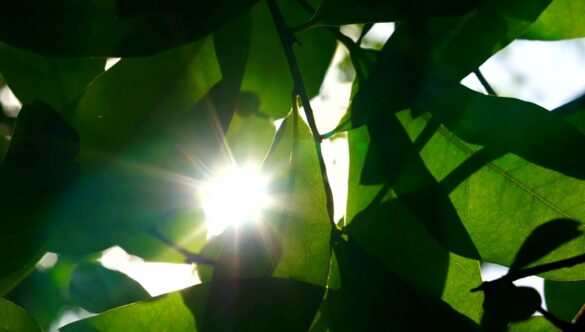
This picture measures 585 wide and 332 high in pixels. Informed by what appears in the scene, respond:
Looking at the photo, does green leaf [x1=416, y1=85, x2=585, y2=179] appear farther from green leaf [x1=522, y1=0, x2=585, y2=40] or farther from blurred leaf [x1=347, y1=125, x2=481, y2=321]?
green leaf [x1=522, y1=0, x2=585, y2=40]

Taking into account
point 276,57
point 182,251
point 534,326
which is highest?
point 276,57

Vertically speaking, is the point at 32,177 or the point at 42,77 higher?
the point at 42,77

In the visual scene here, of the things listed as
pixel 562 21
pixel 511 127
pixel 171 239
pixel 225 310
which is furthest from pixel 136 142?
pixel 562 21

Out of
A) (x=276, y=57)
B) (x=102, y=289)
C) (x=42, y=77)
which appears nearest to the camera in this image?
(x=42, y=77)

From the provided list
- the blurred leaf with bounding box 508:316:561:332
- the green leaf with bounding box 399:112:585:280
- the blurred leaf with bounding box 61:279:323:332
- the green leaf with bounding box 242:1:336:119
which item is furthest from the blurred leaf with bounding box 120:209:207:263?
the blurred leaf with bounding box 508:316:561:332

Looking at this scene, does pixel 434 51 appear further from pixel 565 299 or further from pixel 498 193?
pixel 565 299

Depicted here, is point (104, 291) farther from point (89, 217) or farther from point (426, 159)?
point (426, 159)
